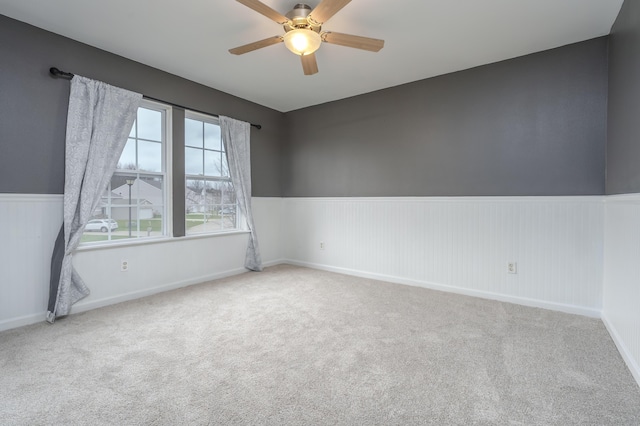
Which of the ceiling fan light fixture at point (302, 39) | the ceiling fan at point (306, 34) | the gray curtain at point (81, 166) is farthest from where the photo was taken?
the gray curtain at point (81, 166)

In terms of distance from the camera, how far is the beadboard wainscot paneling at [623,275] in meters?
1.85

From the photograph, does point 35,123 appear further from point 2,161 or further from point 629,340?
point 629,340

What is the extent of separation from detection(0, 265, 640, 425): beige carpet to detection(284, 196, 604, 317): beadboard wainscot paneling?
31cm

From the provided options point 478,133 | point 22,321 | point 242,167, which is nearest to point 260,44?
point 242,167

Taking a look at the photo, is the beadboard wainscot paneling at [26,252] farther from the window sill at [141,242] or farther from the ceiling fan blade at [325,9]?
the ceiling fan blade at [325,9]

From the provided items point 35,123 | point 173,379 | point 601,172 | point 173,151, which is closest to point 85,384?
point 173,379

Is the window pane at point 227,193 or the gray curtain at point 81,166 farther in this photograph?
the window pane at point 227,193

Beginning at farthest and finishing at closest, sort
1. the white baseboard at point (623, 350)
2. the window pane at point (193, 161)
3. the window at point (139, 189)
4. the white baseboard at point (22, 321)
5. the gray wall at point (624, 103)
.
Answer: the window pane at point (193, 161)
the window at point (139, 189)
the white baseboard at point (22, 321)
the gray wall at point (624, 103)
the white baseboard at point (623, 350)

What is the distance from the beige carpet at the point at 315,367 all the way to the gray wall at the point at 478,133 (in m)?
1.36

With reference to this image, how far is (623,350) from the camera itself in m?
2.06

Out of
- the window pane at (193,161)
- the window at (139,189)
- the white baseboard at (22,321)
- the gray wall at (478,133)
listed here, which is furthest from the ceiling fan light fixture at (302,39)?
the white baseboard at (22,321)

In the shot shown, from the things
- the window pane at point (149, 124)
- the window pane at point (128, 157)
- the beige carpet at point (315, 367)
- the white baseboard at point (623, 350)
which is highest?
the window pane at point (149, 124)

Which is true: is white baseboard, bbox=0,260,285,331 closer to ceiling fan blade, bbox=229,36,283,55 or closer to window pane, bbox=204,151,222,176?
window pane, bbox=204,151,222,176

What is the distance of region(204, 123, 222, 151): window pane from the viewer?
4134mm
